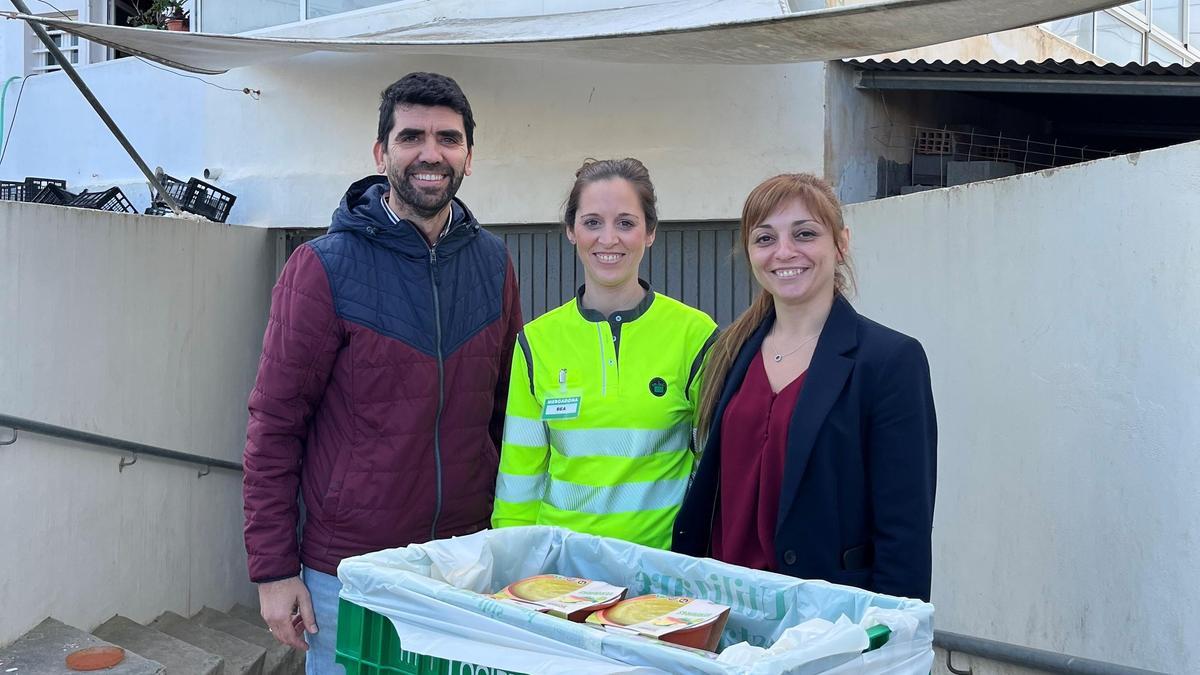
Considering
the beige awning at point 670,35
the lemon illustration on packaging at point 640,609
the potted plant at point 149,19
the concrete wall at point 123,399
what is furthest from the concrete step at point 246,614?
the lemon illustration on packaging at point 640,609

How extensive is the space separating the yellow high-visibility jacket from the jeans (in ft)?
1.54

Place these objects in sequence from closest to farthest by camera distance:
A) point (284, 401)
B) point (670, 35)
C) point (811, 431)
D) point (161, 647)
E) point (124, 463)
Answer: point (811, 431) < point (284, 401) < point (670, 35) < point (161, 647) < point (124, 463)

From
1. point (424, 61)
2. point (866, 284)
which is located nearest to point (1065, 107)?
point (866, 284)

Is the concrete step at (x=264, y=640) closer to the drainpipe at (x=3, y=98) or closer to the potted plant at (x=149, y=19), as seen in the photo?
the drainpipe at (x=3, y=98)

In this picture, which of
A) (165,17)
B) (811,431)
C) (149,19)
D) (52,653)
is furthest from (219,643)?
(149,19)

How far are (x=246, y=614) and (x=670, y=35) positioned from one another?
4.21 m

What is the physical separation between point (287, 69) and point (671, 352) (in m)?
4.90

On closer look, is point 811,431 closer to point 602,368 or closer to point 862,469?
point 862,469

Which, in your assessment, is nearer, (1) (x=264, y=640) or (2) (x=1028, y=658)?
(2) (x=1028, y=658)

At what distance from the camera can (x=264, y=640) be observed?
19.3 feet

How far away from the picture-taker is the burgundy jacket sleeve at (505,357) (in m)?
Answer: 2.75

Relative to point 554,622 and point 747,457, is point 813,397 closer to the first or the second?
point 747,457

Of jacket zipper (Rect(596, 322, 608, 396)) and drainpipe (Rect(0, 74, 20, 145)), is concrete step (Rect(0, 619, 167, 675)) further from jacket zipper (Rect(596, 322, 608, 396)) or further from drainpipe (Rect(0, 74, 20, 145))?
drainpipe (Rect(0, 74, 20, 145))

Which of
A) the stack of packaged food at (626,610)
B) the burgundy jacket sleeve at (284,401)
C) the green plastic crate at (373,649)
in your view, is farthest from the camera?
the burgundy jacket sleeve at (284,401)
